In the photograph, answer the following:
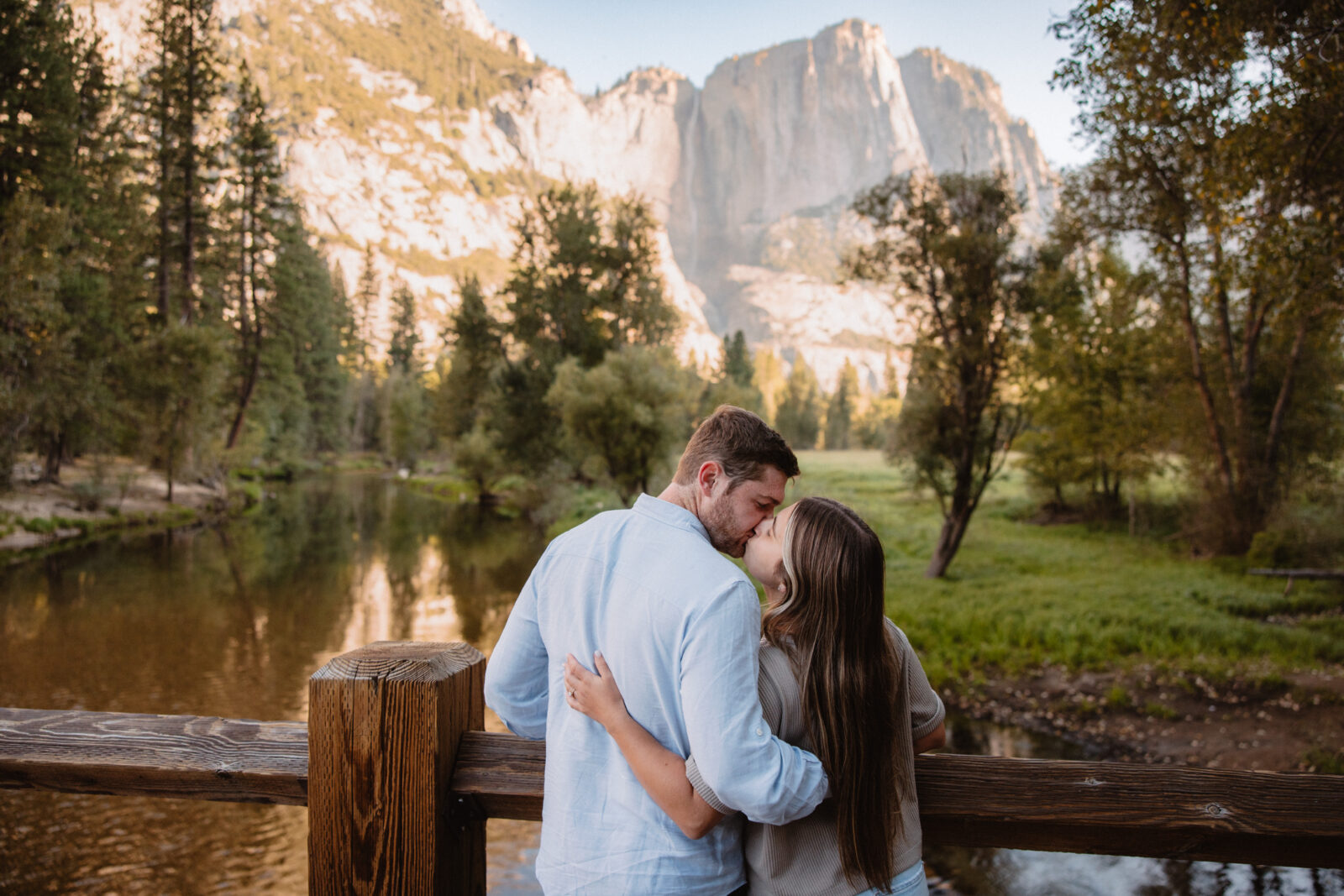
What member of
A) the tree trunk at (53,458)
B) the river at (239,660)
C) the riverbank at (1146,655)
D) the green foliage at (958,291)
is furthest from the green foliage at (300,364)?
the riverbank at (1146,655)

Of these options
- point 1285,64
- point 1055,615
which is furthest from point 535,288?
point 1285,64

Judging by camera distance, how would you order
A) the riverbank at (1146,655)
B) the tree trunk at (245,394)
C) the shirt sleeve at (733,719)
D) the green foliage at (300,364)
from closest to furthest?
1. the shirt sleeve at (733,719)
2. the riverbank at (1146,655)
3. the tree trunk at (245,394)
4. the green foliage at (300,364)

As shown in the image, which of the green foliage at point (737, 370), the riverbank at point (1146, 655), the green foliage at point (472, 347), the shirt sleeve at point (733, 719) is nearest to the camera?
the shirt sleeve at point (733, 719)

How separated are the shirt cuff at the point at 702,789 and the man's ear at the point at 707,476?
0.62 meters

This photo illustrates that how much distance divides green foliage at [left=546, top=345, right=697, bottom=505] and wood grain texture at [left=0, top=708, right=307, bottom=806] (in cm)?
2300

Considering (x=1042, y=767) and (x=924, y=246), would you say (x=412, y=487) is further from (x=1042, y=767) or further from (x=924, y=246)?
(x=1042, y=767)

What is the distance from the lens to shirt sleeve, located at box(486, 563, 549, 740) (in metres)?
2.03

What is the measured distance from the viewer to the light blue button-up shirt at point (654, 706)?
159 centimetres

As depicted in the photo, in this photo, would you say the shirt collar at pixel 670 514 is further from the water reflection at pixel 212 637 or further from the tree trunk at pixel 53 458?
the tree trunk at pixel 53 458

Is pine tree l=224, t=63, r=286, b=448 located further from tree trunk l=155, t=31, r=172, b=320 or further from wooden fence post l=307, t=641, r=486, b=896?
wooden fence post l=307, t=641, r=486, b=896

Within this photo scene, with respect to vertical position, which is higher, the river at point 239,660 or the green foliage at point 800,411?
the green foliage at point 800,411

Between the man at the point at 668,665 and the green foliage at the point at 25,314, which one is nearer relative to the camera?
the man at the point at 668,665

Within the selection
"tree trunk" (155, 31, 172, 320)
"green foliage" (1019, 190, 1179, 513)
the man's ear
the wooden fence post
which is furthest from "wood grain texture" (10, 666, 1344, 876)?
"tree trunk" (155, 31, 172, 320)

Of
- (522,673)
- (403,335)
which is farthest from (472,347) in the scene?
(403,335)
